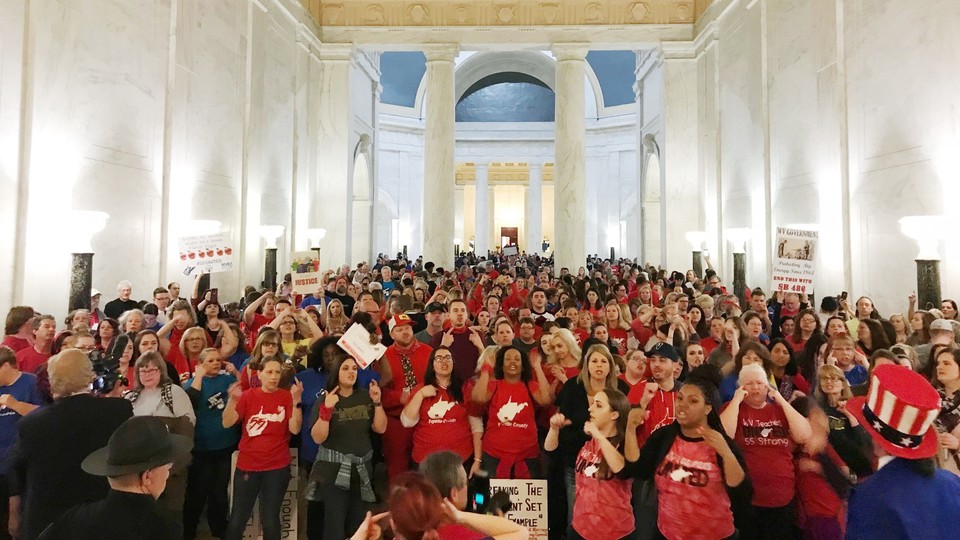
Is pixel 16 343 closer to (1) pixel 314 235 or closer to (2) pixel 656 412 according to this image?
(2) pixel 656 412

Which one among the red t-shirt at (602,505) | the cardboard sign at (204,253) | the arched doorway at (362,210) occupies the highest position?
the arched doorway at (362,210)

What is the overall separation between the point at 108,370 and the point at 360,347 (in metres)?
2.17

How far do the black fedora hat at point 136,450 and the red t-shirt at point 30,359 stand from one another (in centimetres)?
404

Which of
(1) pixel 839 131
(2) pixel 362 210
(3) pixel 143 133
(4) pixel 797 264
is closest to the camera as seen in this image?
(4) pixel 797 264

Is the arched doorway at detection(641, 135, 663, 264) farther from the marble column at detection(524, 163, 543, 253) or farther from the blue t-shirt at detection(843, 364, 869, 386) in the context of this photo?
the blue t-shirt at detection(843, 364, 869, 386)

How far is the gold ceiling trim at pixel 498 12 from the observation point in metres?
18.7

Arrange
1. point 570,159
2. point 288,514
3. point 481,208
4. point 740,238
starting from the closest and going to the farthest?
point 288,514
point 740,238
point 570,159
point 481,208

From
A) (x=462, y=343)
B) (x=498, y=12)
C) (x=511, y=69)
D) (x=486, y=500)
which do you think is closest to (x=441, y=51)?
(x=498, y=12)

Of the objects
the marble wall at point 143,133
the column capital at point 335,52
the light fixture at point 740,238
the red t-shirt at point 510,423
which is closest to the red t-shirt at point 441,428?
the red t-shirt at point 510,423

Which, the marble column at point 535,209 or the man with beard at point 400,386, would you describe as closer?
the man with beard at point 400,386

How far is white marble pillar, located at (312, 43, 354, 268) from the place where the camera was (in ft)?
62.7

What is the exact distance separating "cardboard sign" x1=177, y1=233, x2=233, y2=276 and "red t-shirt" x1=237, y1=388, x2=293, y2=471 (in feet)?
20.0

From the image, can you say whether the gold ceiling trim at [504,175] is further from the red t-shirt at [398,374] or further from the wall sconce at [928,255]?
the red t-shirt at [398,374]

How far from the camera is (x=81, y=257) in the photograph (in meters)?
8.80
